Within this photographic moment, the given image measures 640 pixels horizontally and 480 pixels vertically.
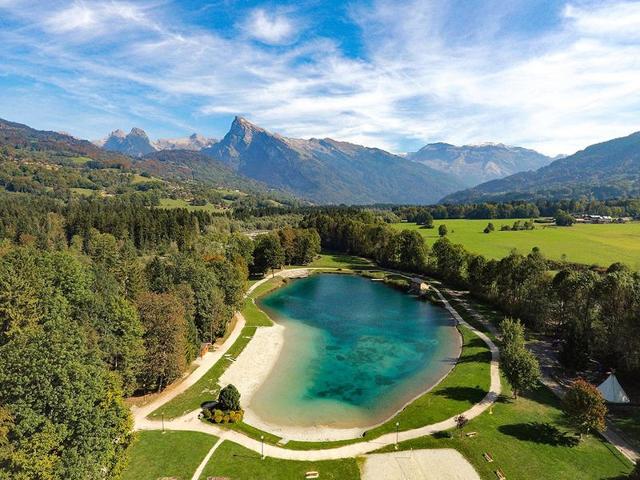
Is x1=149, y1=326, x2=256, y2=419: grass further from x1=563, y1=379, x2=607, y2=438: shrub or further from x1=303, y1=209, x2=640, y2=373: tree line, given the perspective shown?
x1=303, y1=209, x2=640, y2=373: tree line

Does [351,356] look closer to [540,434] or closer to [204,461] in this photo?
[540,434]

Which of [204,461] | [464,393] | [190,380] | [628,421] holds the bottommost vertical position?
[204,461]

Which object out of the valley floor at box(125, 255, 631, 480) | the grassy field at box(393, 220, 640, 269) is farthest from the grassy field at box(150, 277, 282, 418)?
the grassy field at box(393, 220, 640, 269)

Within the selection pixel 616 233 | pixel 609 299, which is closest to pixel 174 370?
pixel 609 299

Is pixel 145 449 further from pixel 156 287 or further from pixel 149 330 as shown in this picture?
pixel 156 287

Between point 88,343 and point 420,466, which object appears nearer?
point 420,466

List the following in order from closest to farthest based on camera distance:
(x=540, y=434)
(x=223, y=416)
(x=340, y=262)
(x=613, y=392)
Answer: (x=540, y=434) < (x=223, y=416) < (x=613, y=392) < (x=340, y=262)

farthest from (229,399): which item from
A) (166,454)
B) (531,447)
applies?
(531,447)
